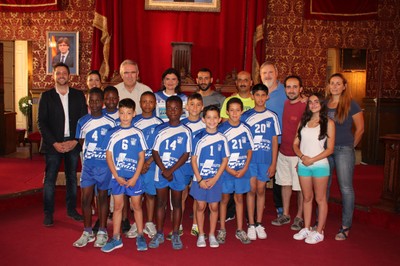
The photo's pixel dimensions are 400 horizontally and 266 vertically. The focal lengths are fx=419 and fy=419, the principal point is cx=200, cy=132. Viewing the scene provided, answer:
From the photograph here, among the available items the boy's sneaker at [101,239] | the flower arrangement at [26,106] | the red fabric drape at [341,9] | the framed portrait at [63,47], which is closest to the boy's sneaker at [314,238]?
the boy's sneaker at [101,239]

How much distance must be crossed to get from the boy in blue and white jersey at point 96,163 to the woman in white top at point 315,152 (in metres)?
1.66

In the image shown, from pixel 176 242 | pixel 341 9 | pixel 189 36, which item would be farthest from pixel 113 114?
pixel 341 9

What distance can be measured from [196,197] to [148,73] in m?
4.74

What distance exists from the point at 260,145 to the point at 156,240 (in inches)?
48.3

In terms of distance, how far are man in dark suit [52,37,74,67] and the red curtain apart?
103cm

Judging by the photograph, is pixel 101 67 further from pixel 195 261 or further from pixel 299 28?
pixel 195 261

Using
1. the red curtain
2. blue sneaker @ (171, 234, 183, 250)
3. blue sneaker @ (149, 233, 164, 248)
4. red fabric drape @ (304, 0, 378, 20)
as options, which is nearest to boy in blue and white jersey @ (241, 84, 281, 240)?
blue sneaker @ (171, 234, 183, 250)

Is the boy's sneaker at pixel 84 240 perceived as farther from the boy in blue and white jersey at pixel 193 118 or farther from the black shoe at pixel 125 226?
the boy in blue and white jersey at pixel 193 118

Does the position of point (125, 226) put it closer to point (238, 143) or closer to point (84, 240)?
point (84, 240)

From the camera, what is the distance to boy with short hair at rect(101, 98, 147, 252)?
3273 millimetres

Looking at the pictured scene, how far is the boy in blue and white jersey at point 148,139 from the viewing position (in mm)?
3488

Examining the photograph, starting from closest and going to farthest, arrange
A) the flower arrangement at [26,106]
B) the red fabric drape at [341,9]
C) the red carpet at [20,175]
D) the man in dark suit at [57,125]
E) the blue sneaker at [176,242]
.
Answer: the blue sneaker at [176,242] → the man in dark suit at [57,125] → the red carpet at [20,175] → the red fabric drape at [341,9] → the flower arrangement at [26,106]

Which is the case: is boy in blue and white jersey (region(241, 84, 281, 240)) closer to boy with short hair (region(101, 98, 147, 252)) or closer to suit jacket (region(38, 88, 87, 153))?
boy with short hair (region(101, 98, 147, 252))

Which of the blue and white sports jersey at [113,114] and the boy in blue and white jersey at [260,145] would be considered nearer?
the blue and white sports jersey at [113,114]
